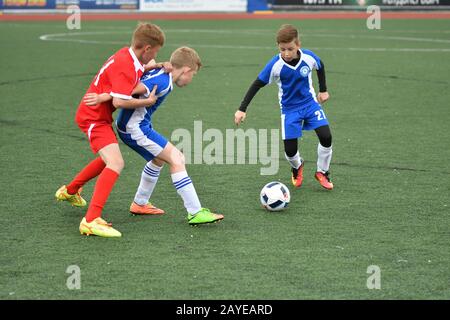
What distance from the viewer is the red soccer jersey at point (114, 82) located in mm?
6738

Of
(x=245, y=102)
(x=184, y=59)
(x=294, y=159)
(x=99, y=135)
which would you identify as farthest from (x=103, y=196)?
(x=294, y=159)

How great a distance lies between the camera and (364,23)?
29.9m

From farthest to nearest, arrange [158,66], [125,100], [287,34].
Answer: [287,34], [158,66], [125,100]

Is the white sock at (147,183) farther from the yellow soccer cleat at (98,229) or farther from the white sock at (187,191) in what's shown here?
the yellow soccer cleat at (98,229)

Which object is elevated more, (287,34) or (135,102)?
(287,34)

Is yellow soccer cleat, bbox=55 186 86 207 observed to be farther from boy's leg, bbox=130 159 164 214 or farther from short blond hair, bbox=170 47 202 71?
short blond hair, bbox=170 47 202 71

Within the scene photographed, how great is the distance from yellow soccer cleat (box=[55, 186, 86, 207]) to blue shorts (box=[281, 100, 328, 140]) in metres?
2.19

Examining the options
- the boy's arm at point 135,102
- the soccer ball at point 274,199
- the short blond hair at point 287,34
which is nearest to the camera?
the boy's arm at point 135,102

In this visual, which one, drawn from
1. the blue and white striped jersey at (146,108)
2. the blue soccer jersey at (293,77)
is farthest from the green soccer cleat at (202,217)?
the blue soccer jersey at (293,77)

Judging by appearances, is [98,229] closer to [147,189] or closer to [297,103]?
[147,189]

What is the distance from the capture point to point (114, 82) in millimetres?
6750

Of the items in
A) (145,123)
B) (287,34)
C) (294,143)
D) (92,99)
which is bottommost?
(294,143)

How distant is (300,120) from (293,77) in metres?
0.44
